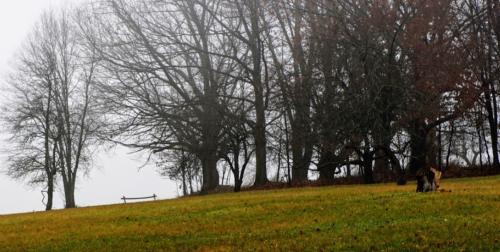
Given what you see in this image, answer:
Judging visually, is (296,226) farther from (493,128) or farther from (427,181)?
(493,128)

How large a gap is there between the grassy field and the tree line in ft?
18.8

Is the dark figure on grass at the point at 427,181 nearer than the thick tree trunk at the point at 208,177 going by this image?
Yes

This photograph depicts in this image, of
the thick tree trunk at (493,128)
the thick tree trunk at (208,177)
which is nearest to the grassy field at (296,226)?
the thick tree trunk at (208,177)

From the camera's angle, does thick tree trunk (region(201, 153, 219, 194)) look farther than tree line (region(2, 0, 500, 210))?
Yes

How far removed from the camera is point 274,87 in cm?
2694

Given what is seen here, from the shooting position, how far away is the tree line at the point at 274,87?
22641 mm

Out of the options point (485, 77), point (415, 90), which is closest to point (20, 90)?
point (415, 90)

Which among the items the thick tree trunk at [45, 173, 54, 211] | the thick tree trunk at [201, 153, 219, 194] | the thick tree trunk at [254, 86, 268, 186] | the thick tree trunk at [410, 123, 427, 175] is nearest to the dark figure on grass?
the thick tree trunk at [410, 123, 427, 175]

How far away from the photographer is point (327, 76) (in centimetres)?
2322

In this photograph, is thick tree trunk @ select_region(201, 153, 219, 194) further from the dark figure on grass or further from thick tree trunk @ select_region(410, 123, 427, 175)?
the dark figure on grass

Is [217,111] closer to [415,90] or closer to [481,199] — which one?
[415,90]

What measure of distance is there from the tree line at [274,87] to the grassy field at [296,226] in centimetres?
572

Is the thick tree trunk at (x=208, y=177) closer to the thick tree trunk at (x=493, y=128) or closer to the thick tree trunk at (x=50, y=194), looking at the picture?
the thick tree trunk at (x=50, y=194)

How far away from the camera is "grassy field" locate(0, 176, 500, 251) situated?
10.3 metres
